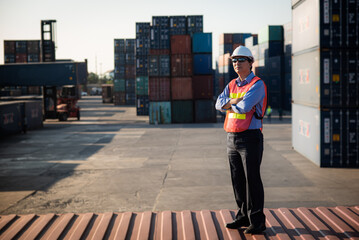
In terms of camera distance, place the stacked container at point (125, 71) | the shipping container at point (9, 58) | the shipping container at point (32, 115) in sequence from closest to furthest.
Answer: the shipping container at point (32, 115) < the stacked container at point (125, 71) < the shipping container at point (9, 58)

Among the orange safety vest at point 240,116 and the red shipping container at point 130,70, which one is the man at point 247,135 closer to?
the orange safety vest at point 240,116

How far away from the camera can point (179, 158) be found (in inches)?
545

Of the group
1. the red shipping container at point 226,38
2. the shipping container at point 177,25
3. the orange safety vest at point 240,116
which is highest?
the red shipping container at point 226,38

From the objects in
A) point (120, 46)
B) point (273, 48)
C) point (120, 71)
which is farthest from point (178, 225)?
point (120, 46)

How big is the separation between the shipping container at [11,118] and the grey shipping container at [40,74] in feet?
20.4

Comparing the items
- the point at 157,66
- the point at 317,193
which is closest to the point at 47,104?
the point at 157,66

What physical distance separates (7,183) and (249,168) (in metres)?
8.34

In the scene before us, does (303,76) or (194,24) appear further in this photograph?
(194,24)

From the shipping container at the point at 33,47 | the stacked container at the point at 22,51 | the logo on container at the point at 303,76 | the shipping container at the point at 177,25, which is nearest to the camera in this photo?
the logo on container at the point at 303,76

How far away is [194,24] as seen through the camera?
33125 millimetres

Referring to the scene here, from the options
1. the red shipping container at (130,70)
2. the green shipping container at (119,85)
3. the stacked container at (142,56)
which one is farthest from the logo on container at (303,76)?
the green shipping container at (119,85)

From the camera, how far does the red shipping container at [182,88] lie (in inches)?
1099

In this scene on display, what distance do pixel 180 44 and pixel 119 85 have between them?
25463mm

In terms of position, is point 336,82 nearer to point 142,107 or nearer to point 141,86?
point 142,107
